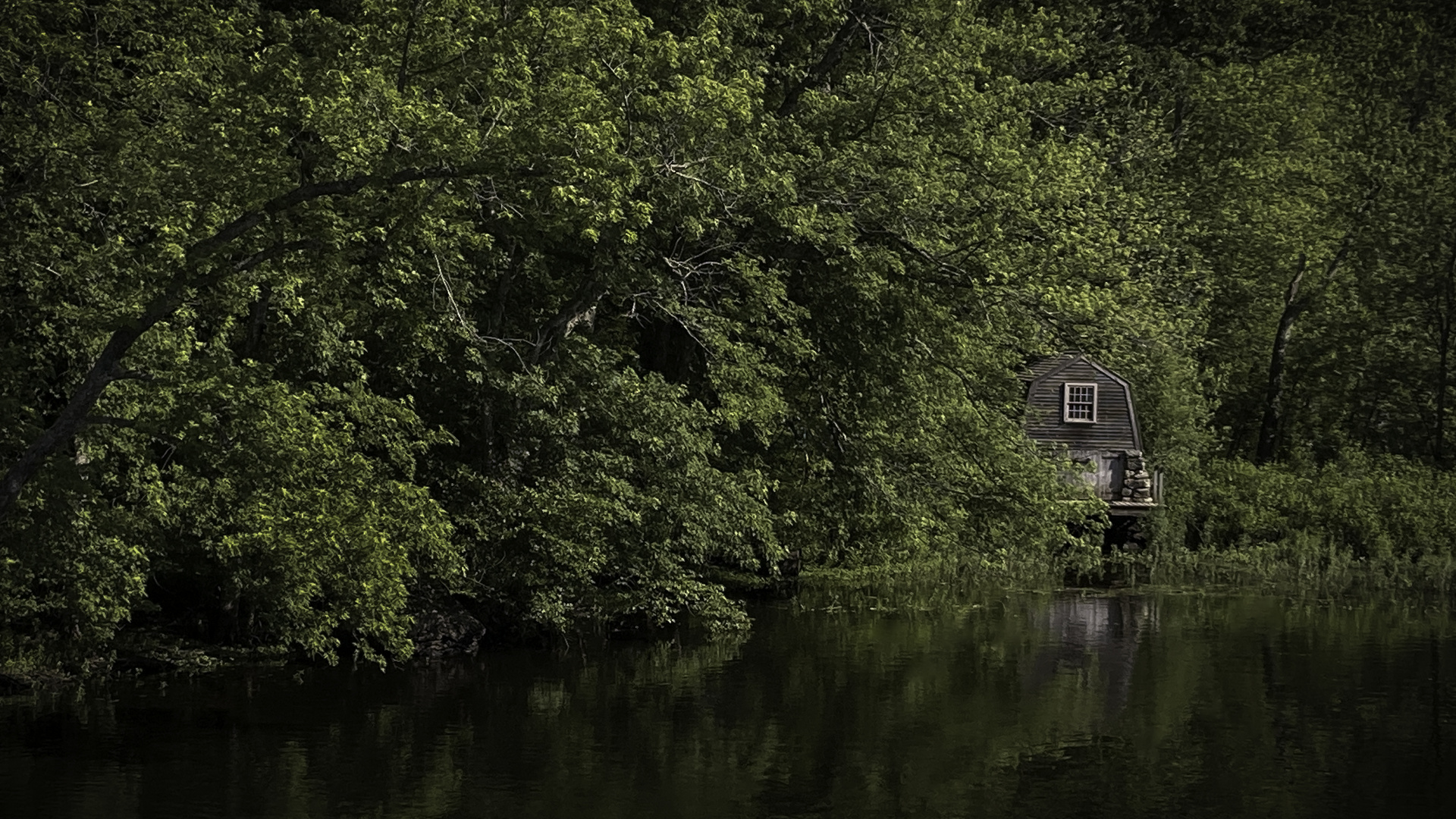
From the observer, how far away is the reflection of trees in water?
2084cm

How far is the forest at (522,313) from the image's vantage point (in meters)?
18.3

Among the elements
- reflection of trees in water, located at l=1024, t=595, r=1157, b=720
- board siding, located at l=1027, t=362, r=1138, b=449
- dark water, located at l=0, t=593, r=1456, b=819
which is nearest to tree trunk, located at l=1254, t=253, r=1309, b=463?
board siding, located at l=1027, t=362, r=1138, b=449

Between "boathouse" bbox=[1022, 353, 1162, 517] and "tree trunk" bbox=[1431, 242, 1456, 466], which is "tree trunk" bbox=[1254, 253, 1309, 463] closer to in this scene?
"tree trunk" bbox=[1431, 242, 1456, 466]

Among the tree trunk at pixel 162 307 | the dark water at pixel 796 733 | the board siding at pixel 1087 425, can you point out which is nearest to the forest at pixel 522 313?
the tree trunk at pixel 162 307

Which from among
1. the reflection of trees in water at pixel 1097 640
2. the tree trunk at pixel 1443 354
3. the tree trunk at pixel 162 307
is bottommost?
the reflection of trees in water at pixel 1097 640

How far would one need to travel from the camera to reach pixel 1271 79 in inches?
1823

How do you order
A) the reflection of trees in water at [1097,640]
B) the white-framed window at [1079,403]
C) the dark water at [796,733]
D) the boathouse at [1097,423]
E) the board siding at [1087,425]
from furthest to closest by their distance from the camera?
the white-framed window at [1079,403], the board siding at [1087,425], the boathouse at [1097,423], the reflection of trees in water at [1097,640], the dark water at [796,733]

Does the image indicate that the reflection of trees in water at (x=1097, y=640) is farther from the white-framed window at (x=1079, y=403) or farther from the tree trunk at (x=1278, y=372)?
the tree trunk at (x=1278, y=372)

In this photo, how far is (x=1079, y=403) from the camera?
40.7 metres

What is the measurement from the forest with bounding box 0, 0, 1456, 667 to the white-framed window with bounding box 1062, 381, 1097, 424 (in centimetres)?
688

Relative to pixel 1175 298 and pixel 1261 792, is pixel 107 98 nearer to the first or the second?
pixel 1261 792

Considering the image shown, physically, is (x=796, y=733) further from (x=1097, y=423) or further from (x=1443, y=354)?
(x=1443, y=354)

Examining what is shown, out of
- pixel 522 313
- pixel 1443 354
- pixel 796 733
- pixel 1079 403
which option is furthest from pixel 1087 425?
pixel 796 733

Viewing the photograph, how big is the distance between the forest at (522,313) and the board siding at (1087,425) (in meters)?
6.11
